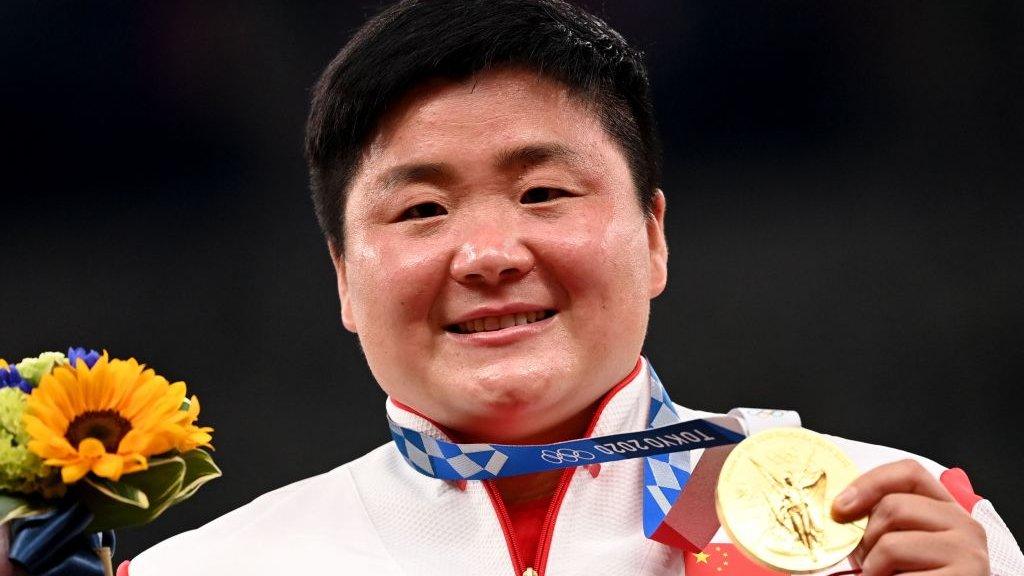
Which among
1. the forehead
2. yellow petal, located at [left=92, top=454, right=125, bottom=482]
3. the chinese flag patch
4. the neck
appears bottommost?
the chinese flag patch

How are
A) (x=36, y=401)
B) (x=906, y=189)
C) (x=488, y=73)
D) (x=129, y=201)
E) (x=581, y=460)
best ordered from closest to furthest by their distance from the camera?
1. (x=36, y=401)
2. (x=581, y=460)
3. (x=488, y=73)
4. (x=906, y=189)
5. (x=129, y=201)

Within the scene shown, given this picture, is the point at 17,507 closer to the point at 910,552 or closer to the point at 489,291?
the point at 489,291

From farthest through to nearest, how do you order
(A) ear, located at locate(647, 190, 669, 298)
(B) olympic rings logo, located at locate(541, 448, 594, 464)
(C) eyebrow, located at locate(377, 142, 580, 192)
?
(A) ear, located at locate(647, 190, 669, 298) → (C) eyebrow, located at locate(377, 142, 580, 192) → (B) olympic rings logo, located at locate(541, 448, 594, 464)

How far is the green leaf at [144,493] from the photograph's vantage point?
1.71 m

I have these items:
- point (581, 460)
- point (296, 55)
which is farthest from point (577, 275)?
point (296, 55)

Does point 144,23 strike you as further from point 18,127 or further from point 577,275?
point 577,275

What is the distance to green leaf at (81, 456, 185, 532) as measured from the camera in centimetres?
171

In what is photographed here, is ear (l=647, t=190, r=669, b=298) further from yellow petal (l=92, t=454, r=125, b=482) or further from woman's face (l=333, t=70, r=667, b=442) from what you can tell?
yellow petal (l=92, t=454, r=125, b=482)

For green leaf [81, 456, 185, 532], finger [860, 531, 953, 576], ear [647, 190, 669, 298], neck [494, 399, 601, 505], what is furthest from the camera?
ear [647, 190, 669, 298]

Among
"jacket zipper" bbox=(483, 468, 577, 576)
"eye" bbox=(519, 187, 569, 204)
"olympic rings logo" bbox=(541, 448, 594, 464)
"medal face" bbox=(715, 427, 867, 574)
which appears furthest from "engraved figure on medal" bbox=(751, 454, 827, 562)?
"eye" bbox=(519, 187, 569, 204)

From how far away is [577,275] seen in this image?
197 centimetres

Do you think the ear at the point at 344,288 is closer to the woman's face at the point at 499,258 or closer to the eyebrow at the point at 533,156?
the woman's face at the point at 499,258

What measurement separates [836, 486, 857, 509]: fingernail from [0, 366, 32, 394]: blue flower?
1093mm

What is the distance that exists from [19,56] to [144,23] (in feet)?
1.24
